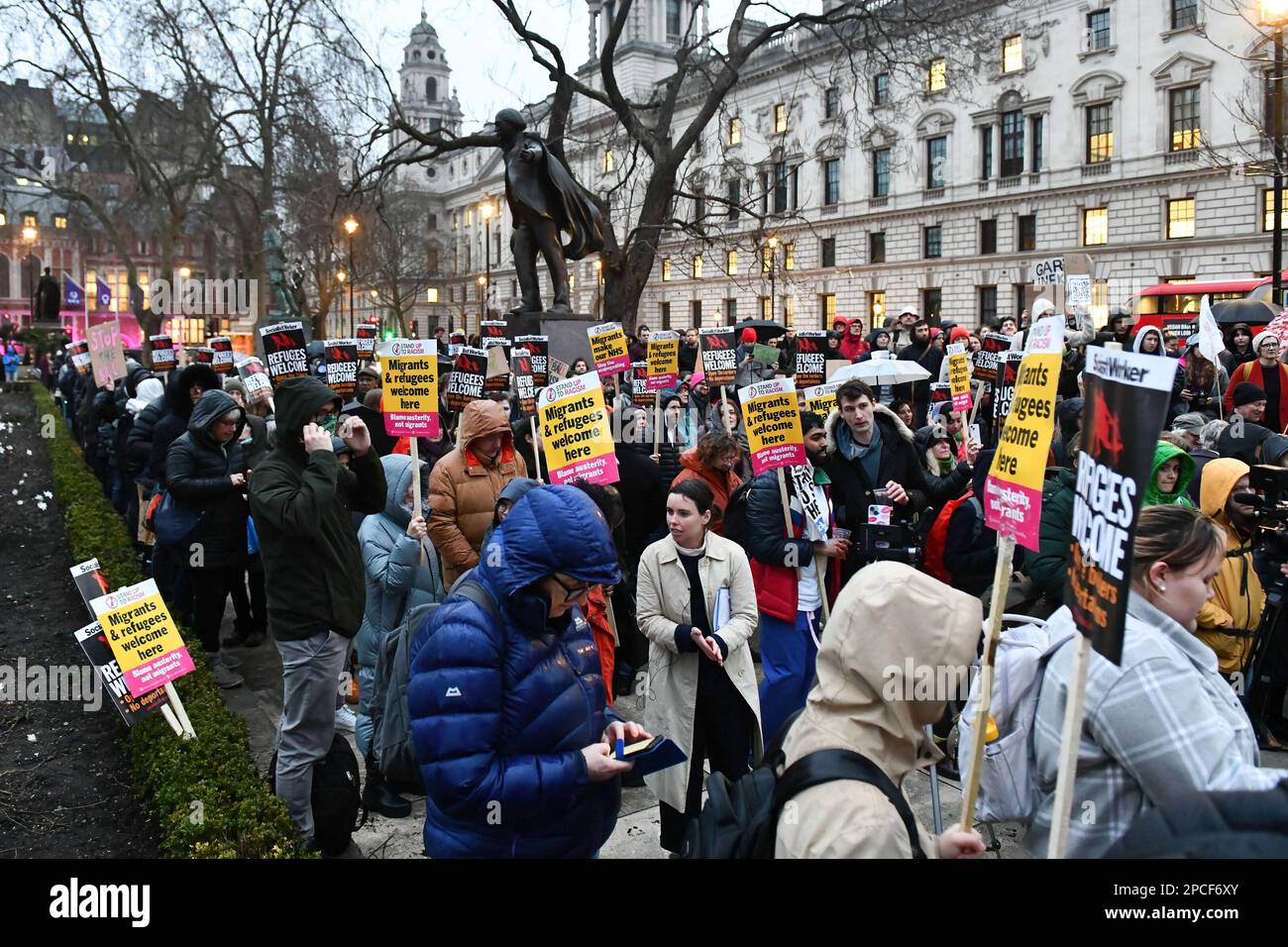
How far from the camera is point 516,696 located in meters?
2.77

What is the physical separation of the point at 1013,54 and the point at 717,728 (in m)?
50.0

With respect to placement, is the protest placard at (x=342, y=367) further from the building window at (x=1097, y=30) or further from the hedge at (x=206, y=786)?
the building window at (x=1097, y=30)

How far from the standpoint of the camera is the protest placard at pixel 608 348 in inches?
386

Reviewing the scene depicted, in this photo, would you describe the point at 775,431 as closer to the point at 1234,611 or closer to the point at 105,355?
the point at 1234,611

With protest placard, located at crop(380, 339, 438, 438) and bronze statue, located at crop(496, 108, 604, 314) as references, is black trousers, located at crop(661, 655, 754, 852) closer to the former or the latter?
protest placard, located at crop(380, 339, 438, 438)

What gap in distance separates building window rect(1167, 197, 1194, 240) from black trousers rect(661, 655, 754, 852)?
4360 cm

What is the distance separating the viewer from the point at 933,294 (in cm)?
5244

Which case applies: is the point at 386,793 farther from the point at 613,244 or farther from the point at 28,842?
the point at 613,244

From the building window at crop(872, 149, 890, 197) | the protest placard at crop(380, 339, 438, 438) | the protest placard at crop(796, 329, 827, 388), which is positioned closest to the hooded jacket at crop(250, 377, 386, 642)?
the protest placard at crop(380, 339, 438, 438)

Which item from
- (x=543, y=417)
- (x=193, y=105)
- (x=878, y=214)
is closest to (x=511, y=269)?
(x=878, y=214)

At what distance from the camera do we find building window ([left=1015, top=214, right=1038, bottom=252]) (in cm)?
4688

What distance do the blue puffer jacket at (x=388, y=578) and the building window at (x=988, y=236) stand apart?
159ft
